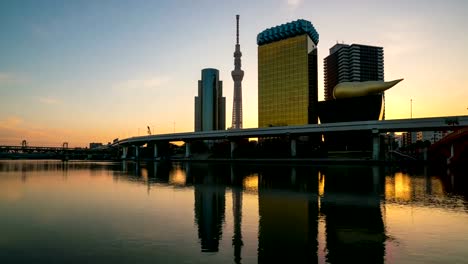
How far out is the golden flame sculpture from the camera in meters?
127

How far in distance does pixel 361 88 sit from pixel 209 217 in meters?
119

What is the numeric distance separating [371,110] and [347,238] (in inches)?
4687

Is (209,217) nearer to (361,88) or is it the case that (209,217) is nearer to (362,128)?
(362,128)

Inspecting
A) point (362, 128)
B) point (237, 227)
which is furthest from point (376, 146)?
point (237, 227)

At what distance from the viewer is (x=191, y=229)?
750 inches

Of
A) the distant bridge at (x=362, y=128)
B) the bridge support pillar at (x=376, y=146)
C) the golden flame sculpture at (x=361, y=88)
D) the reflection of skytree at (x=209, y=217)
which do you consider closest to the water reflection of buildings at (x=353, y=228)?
the reflection of skytree at (x=209, y=217)

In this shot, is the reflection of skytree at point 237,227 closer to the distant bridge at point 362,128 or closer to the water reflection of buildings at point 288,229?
the water reflection of buildings at point 288,229

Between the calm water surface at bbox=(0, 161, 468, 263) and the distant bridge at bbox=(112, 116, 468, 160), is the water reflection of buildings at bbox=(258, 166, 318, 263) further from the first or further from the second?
the distant bridge at bbox=(112, 116, 468, 160)

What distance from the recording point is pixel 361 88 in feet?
427

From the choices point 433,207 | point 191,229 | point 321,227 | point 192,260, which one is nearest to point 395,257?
point 321,227

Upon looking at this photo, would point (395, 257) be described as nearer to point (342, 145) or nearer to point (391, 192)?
point (391, 192)

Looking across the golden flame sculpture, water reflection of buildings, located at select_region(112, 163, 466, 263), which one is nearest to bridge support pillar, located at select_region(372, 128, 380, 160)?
the golden flame sculpture

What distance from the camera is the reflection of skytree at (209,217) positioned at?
16281 millimetres

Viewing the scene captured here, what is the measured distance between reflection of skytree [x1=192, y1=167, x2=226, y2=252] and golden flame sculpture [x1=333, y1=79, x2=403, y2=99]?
107 meters
